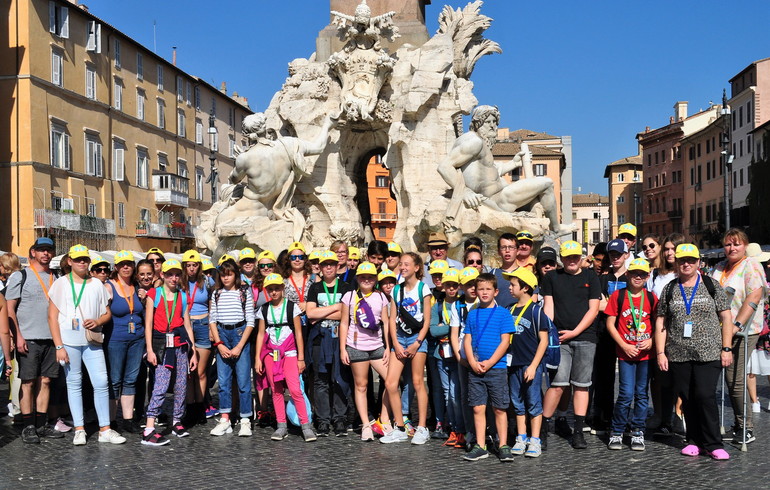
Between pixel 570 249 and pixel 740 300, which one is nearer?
pixel 570 249

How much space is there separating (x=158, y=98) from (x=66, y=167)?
960 centimetres

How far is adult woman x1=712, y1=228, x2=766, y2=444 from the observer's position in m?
7.00

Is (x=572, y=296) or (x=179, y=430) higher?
(x=572, y=296)

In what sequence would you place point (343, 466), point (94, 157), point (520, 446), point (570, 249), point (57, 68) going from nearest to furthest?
point (343, 466)
point (520, 446)
point (570, 249)
point (57, 68)
point (94, 157)

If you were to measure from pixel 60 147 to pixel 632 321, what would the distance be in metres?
30.7

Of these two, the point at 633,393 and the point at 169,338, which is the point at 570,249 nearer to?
the point at 633,393

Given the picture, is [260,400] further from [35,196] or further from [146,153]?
[146,153]

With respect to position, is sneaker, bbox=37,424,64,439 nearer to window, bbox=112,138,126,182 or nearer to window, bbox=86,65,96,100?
window, bbox=86,65,96,100

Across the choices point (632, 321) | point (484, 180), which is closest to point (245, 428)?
point (632, 321)

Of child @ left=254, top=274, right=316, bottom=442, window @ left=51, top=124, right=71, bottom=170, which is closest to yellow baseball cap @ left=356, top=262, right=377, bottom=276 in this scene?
child @ left=254, top=274, right=316, bottom=442

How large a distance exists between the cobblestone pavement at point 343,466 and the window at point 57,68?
28902 mm

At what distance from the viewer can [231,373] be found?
7629mm

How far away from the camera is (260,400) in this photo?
26.0ft

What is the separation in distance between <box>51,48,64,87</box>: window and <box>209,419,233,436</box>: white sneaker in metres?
29.1
